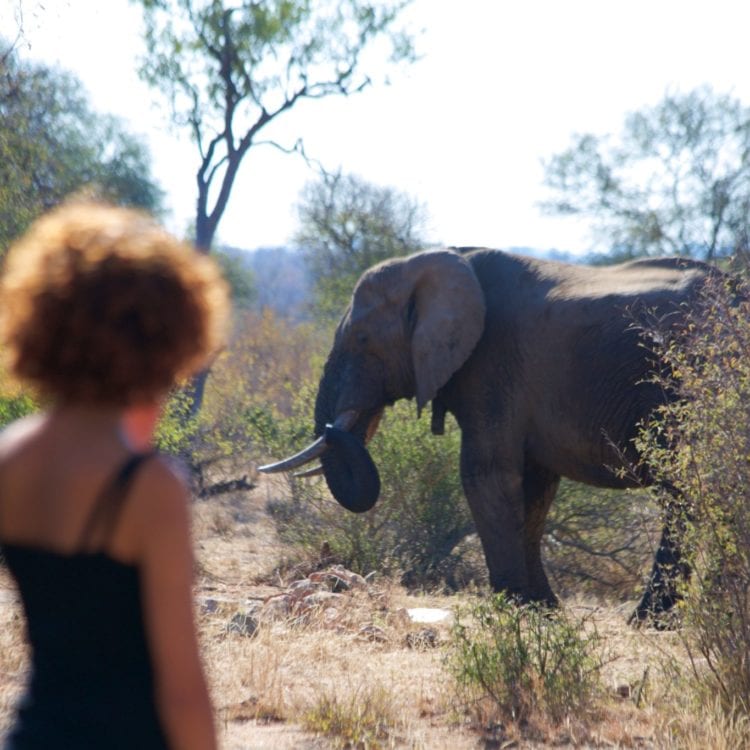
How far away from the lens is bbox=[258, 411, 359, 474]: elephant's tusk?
979 cm

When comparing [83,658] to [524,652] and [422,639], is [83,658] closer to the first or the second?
[524,652]

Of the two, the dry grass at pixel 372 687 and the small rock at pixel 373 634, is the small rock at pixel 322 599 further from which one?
the small rock at pixel 373 634

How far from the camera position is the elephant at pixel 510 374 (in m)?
8.40

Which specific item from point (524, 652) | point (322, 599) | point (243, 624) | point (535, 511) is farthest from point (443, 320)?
point (524, 652)

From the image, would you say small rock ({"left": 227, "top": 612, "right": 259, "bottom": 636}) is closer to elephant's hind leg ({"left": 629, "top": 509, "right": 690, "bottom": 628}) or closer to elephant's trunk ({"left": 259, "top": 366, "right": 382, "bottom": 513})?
elephant's hind leg ({"left": 629, "top": 509, "right": 690, "bottom": 628})

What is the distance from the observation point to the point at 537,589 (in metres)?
9.30

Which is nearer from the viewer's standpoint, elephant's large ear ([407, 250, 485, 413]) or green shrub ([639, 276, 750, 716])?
green shrub ([639, 276, 750, 716])

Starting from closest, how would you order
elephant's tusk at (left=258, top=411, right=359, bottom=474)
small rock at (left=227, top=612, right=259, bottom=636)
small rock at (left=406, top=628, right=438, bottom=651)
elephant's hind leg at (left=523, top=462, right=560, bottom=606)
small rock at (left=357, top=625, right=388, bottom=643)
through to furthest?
1. small rock at (left=227, top=612, right=259, bottom=636)
2. small rock at (left=406, top=628, right=438, bottom=651)
3. small rock at (left=357, top=625, right=388, bottom=643)
4. elephant's hind leg at (left=523, top=462, right=560, bottom=606)
5. elephant's tusk at (left=258, top=411, right=359, bottom=474)

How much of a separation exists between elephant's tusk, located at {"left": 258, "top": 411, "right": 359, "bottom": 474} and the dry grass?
1.69 metres

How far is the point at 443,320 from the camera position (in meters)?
9.17

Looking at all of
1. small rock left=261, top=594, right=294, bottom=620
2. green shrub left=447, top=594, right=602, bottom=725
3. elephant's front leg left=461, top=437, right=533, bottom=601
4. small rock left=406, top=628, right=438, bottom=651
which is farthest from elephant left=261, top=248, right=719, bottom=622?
green shrub left=447, top=594, right=602, bottom=725

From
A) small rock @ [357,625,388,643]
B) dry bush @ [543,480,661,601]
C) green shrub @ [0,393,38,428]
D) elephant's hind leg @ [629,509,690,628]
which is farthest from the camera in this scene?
dry bush @ [543,480,661,601]

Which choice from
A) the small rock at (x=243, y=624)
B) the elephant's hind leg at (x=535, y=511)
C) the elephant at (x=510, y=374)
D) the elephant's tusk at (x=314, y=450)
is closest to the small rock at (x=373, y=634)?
the small rock at (x=243, y=624)

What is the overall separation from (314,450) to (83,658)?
24.5ft
